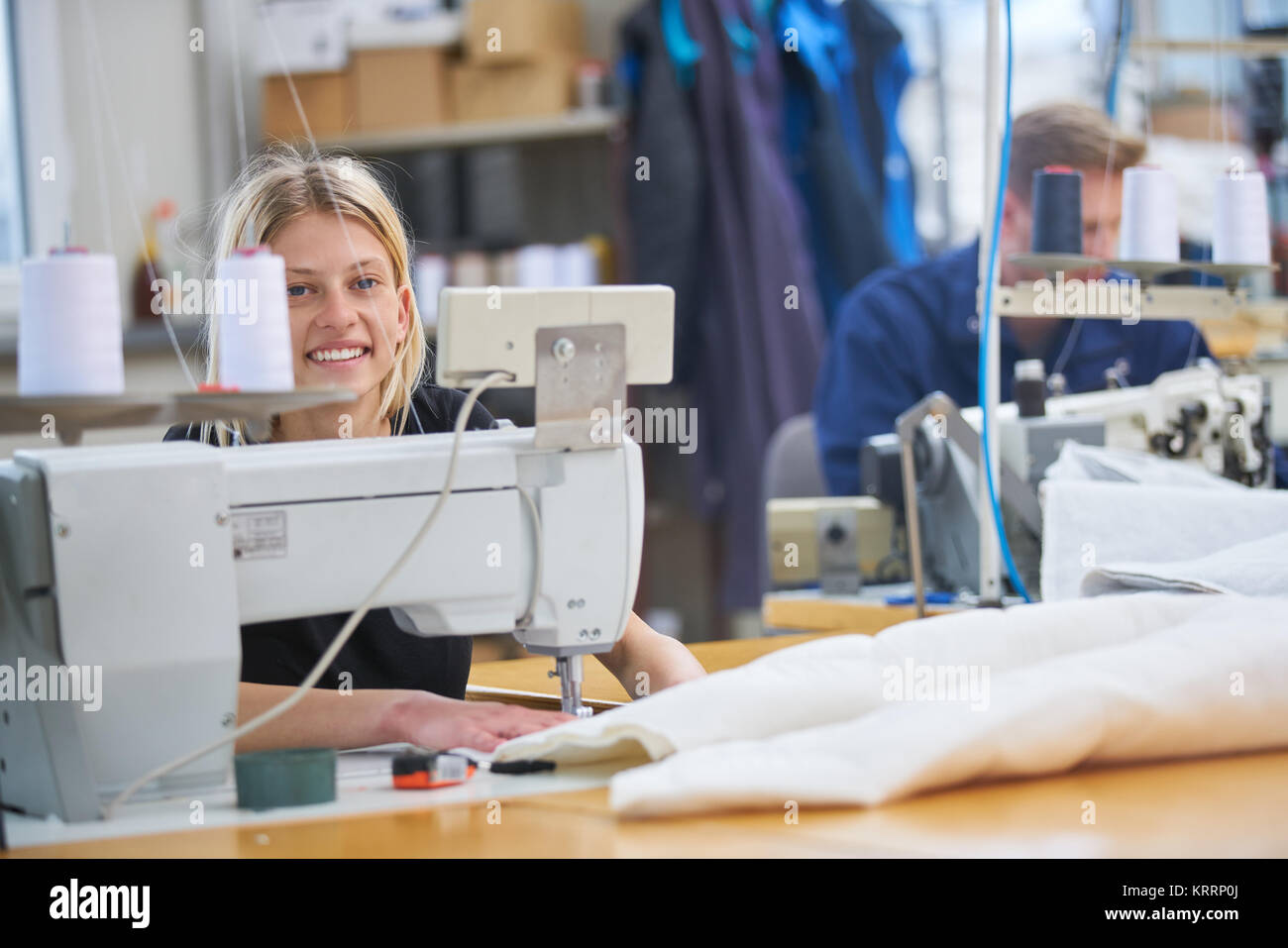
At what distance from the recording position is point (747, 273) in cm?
459

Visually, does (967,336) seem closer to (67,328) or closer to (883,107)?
(883,107)

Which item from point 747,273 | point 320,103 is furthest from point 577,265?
point 320,103

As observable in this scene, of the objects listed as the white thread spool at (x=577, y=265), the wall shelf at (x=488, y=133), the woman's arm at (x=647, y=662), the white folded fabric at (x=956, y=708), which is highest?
the wall shelf at (x=488, y=133)

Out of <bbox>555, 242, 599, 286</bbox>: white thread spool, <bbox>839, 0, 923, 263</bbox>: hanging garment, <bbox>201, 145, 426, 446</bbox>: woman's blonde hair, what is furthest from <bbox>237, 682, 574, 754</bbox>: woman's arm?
<bbox>839, 0, 923, 263</bbox>: hanging garment

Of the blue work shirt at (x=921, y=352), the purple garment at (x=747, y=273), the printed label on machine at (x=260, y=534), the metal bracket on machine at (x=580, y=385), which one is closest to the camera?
the printed label on machine at (x=260, y=534)

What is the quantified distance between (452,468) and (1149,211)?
4.70 feet

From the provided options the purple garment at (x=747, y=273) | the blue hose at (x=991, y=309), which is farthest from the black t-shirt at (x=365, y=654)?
the purple garment at (x=747, y=273)

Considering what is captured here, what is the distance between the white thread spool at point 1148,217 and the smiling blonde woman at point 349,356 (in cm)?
106

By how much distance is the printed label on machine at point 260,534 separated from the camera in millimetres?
1282

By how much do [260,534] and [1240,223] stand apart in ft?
5.53

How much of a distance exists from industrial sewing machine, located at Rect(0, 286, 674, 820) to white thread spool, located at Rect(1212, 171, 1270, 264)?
51.2 inches

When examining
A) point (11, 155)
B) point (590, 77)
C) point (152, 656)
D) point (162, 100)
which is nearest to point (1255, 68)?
point (590, 77)

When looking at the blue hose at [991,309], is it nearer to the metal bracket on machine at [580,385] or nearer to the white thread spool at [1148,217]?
the white thread spool at [1148,217]

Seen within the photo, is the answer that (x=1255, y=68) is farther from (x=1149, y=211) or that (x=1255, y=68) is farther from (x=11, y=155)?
(x=11, y=155)
